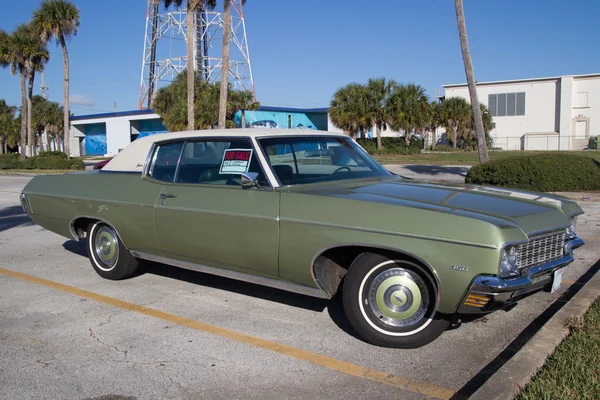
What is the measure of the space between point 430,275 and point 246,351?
1454 millimetres

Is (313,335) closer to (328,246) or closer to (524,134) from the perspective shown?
(328,246)

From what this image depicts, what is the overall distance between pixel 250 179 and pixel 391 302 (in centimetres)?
150

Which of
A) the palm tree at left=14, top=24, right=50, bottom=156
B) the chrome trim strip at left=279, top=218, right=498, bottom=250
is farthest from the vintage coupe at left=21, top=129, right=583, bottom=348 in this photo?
the palm tree at left=14, top=24, right=50, bottom=156

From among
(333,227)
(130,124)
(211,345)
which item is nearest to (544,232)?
(333,227)

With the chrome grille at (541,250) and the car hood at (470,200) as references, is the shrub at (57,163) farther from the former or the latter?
the chrome grille at (541,250)

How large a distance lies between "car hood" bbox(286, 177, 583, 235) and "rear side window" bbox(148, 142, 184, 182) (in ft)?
4.86

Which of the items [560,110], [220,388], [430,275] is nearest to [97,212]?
[220,388]

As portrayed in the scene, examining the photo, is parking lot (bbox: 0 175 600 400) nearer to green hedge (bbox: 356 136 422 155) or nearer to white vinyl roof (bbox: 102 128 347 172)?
white vinyl roof (bbox: 102 128 347 172)

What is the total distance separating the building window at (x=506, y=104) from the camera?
5675 centimetres

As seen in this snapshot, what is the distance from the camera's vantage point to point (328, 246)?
4.32m

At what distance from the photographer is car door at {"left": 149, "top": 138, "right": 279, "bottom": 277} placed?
4742 millimetres

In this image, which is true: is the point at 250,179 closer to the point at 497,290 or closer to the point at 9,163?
the point at 497,290

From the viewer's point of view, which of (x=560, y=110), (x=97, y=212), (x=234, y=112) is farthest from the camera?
(x=560, y=110)

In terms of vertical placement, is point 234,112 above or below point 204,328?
above
